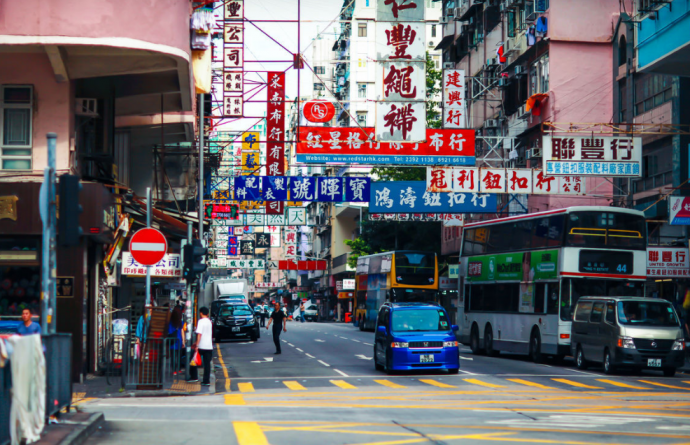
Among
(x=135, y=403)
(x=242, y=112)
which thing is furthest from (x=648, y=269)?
(x=135, y=403)

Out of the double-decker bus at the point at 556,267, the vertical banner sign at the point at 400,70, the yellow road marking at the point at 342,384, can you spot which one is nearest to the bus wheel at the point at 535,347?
the double-decker bus at the point at 556,267

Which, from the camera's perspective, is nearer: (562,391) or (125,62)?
(562,391)

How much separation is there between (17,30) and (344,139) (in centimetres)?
1423

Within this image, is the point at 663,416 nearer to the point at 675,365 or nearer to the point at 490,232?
the point at 675,365

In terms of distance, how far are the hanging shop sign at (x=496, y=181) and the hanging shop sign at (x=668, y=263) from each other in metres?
4.77

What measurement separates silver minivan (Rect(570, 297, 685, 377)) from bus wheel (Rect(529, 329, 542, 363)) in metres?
2.62

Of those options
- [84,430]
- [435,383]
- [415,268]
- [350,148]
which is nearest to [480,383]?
[435,383]

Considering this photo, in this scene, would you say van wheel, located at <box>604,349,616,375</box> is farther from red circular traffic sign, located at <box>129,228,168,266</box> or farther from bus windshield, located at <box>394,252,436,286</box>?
bus windshield, located at <box>394,252,436,286</box>

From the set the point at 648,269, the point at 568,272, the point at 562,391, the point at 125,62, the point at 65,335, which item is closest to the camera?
the point at 65,335

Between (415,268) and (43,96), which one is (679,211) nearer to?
(43,96)

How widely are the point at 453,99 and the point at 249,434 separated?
2639cm

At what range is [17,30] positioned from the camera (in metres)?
18.5

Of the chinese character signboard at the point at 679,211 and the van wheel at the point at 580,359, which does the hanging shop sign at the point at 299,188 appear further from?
the van wheel at the point at 580,359

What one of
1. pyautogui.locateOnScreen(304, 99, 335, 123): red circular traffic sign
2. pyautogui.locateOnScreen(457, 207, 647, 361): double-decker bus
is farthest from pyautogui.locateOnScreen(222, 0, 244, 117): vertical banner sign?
pyautogui.locateOnScreen(457, 207, 647, 361): double-decker bus
